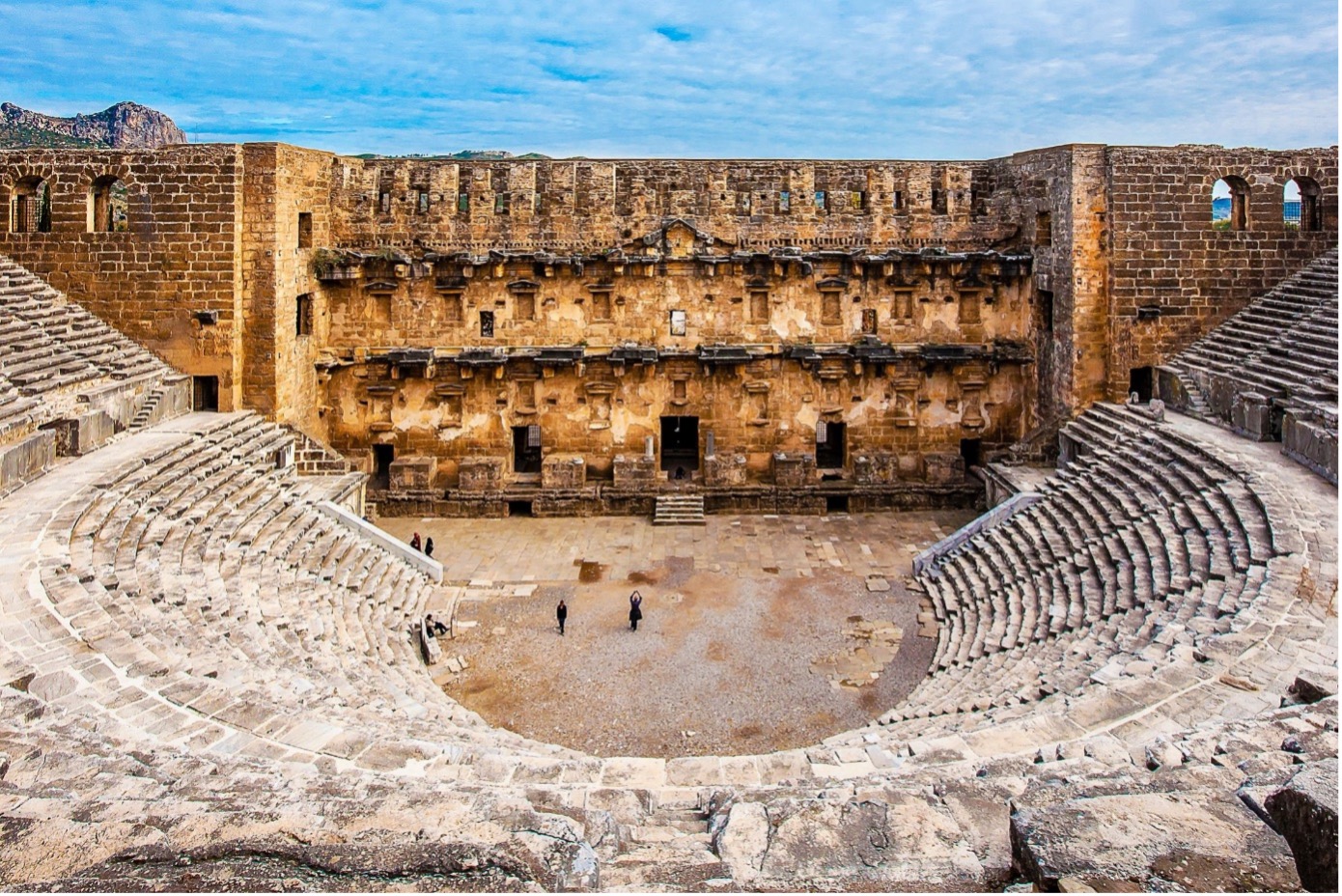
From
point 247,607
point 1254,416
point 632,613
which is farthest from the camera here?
point 1254,416

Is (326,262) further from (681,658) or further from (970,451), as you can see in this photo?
(970,451)

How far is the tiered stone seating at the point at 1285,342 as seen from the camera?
15664 millimetres

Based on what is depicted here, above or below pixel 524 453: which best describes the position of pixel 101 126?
above

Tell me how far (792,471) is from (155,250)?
1385cm

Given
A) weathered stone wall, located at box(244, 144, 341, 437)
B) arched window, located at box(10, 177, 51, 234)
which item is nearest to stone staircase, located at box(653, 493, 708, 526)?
weathered stone wall, located at box(244, 144, 341, 437)

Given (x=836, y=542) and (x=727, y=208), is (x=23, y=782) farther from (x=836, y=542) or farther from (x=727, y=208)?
(x=727, y=208)

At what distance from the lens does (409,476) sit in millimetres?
21125

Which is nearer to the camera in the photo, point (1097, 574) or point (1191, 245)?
point (1097, 574)

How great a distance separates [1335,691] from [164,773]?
8345mm

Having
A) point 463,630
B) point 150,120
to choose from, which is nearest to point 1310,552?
point 463,630

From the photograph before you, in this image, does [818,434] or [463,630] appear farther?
[818,434]

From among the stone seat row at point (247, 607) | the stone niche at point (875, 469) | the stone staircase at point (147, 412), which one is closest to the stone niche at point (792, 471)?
the stone niche at point (875, 469)

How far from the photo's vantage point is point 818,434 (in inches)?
1021

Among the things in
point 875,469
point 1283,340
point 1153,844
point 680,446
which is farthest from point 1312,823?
point 680,446
